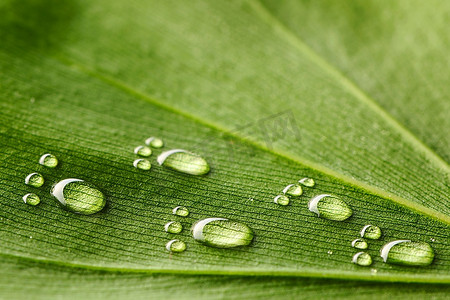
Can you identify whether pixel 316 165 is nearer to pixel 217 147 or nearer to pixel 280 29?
pixel 217 147

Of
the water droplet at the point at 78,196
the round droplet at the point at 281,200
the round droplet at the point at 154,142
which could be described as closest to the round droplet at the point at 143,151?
the round droplet at the point at 154,142

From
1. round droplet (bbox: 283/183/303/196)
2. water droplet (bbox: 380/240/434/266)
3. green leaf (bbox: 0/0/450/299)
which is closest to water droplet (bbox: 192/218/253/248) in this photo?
green leaf (bbox: 0/0/450/299)

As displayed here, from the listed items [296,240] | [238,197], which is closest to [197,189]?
[238,197]

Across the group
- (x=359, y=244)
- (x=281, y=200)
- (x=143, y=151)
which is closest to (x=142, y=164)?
(x=143, y=151)

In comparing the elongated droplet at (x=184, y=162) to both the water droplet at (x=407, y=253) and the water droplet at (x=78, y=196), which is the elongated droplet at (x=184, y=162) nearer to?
the water droplet at (x=78, y=196)

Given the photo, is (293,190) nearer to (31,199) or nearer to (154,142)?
(154,142)

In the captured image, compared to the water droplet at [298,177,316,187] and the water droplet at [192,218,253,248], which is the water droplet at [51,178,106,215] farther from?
the water droplet at [298,177,316,187]

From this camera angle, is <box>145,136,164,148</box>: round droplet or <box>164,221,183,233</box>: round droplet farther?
<box>145,136,164,148</box>: round droplet
